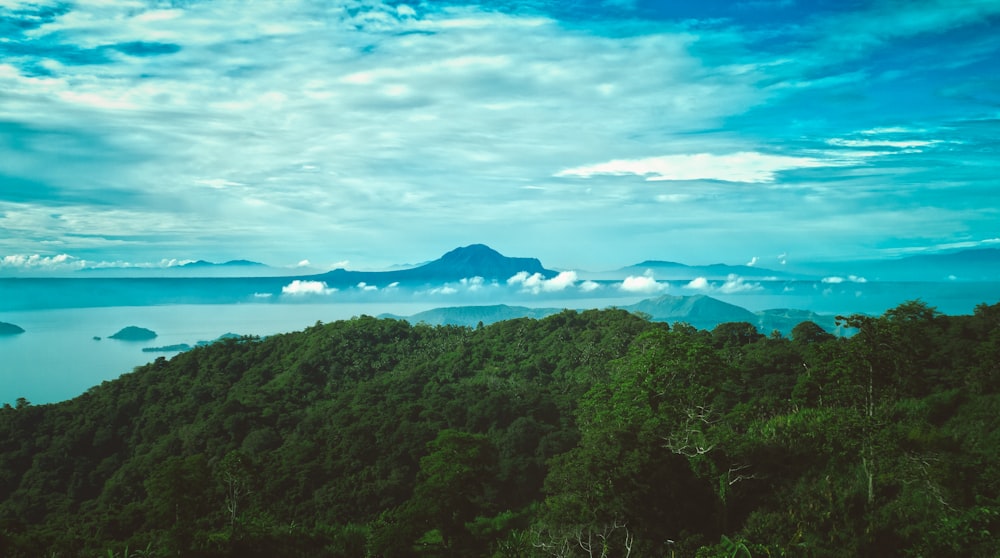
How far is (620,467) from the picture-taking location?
17.7 metres

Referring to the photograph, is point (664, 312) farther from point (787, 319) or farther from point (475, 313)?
Answer: point (475, 313)

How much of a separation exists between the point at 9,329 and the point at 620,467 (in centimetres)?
12603

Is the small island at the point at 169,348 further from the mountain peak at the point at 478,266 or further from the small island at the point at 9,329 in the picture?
the mountain peak at the point at 478,266

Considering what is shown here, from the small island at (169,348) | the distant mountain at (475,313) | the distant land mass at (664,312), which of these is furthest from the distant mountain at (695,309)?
the small island at (169,348)

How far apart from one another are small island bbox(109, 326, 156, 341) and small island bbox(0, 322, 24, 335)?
16.0 metres

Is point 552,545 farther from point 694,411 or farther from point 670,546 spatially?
point 694,411

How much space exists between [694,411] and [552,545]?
21.0 feet

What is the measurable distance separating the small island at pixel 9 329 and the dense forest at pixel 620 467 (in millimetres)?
76420

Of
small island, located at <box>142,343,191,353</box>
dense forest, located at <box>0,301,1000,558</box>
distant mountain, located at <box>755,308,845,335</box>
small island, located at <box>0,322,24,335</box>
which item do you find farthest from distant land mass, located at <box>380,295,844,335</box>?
dense forest, located at <box>0,301,1000,558</box>

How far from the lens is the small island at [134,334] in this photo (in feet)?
411

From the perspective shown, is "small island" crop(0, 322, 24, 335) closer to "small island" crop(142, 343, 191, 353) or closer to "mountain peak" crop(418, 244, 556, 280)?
"small island" crop(142, 343, 191, 353)

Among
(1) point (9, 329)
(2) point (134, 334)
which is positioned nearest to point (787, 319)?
(2) point (134, 334)

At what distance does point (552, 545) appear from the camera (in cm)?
1633

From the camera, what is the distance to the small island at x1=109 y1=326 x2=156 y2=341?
125m
